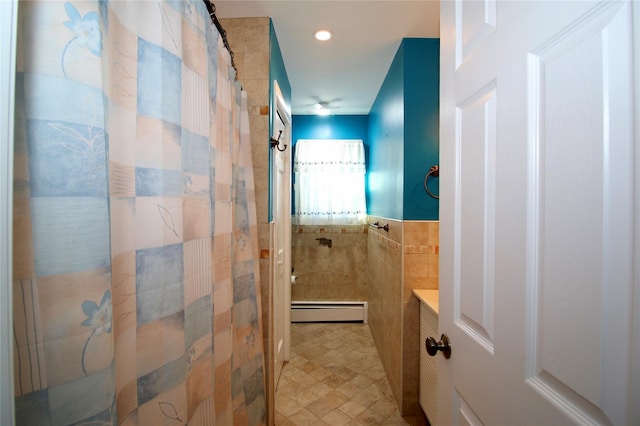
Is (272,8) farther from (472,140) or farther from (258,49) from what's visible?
(472,140)

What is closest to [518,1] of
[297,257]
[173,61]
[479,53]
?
[479,53]

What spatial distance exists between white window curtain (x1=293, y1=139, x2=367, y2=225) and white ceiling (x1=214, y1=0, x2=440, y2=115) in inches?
30.8

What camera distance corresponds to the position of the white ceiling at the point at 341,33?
5.19 feet

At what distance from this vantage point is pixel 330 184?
336cm

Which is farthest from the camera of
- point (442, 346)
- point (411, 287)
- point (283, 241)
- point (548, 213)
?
point (283, 241)

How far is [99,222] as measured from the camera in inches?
19.9

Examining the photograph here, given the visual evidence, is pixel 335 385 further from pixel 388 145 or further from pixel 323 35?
pixel 323 35

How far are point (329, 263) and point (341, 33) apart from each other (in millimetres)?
2516

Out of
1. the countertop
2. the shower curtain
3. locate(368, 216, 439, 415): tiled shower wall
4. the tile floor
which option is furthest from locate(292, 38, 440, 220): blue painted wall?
the tile floor

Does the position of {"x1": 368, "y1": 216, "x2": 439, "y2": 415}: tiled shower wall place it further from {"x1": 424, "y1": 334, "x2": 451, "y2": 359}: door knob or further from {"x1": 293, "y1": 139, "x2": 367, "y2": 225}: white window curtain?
{"x1": 293, "y1": 139, "x2": 367, "y2": 225}: white window curtain

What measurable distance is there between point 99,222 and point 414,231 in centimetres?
170

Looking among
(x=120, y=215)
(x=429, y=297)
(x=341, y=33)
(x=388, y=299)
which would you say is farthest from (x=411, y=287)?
(x=341, y=33)

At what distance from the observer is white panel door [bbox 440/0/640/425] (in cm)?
36

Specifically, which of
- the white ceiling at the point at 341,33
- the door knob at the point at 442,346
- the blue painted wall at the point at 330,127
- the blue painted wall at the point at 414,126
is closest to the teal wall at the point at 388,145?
the blue painted wall at the point at 414,126
